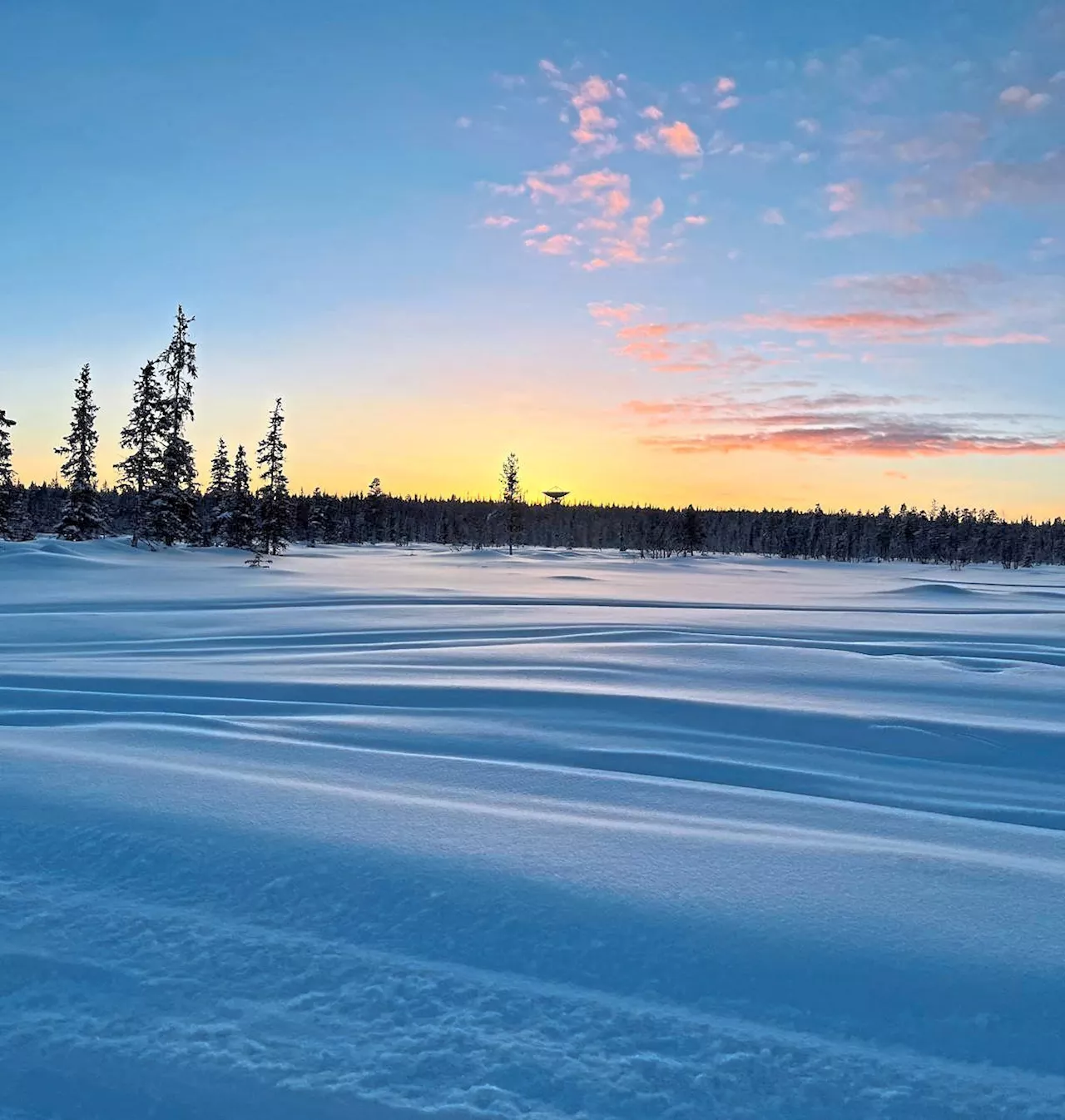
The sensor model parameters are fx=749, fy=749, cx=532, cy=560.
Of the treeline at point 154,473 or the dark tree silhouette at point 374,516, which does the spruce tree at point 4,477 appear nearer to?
the treeline at point 154,473

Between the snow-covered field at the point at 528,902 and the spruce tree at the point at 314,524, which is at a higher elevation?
the spruce tree at the point at 314,524

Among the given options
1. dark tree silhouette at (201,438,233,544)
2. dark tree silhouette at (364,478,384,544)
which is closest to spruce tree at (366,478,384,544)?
dark tree silhouette at (364,478,384,544)

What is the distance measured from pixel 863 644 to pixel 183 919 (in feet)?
34.0

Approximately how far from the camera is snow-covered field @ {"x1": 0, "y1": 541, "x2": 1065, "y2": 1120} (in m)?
2.16

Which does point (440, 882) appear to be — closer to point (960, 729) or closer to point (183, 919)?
point (183, 919)

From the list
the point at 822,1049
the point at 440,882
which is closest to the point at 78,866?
the point at 440,882

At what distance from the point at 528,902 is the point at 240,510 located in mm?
54290

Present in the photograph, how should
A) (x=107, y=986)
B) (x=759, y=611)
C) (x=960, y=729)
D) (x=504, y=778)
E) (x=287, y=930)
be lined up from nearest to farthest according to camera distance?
(x=107, y=986), (x=287, y=930), (x=504, y=778), (x=960, y=729), (x=759, y=611)

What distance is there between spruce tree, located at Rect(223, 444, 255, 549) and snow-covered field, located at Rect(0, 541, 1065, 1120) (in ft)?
159

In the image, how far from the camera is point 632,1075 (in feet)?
7.10

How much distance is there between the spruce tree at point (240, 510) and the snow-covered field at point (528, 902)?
48.3 meters

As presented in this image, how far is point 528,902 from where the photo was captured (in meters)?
3.01

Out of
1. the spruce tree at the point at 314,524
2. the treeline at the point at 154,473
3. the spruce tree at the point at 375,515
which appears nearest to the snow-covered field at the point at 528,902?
the treeline at the point at 154,473

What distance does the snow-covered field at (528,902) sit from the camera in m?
2.16
